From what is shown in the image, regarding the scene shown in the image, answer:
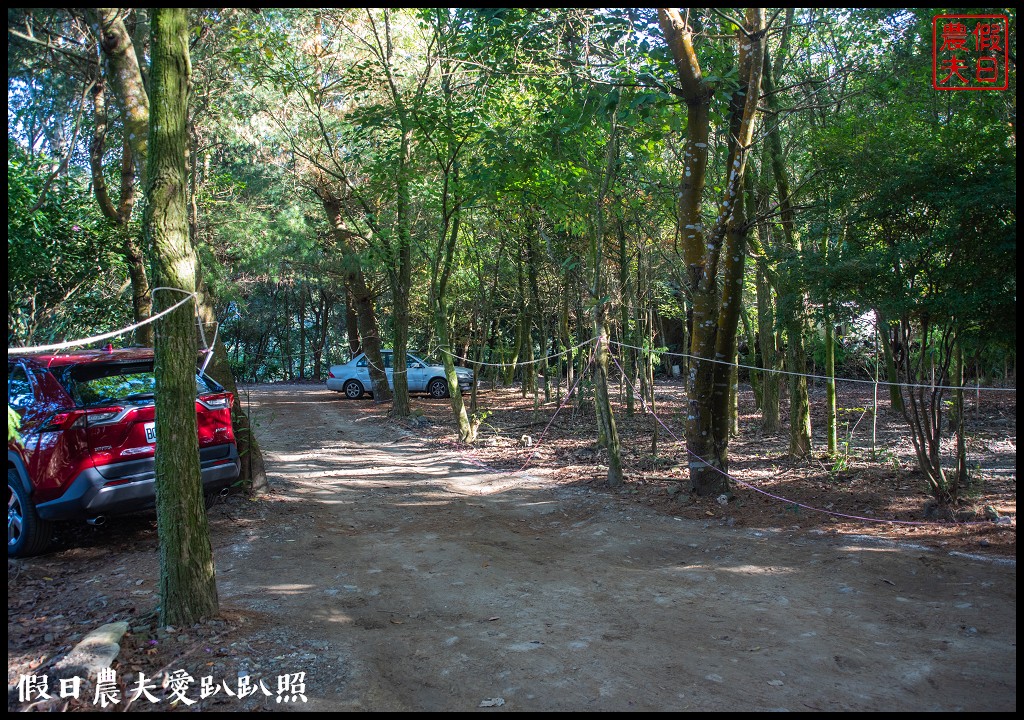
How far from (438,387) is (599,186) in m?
12.9

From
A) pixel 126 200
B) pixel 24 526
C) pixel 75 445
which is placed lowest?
pixel 24 526

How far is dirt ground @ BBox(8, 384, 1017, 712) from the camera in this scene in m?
3.34

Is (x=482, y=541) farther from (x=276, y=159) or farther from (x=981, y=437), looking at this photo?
(x=276, y=159)

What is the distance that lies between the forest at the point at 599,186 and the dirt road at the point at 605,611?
55.7 inches

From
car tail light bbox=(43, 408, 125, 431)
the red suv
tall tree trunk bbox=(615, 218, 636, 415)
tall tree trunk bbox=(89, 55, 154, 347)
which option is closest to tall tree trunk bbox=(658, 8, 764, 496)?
tall tree trunk bbox=(615, 218, 636, 415)

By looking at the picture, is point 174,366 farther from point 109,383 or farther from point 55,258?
point 55,258

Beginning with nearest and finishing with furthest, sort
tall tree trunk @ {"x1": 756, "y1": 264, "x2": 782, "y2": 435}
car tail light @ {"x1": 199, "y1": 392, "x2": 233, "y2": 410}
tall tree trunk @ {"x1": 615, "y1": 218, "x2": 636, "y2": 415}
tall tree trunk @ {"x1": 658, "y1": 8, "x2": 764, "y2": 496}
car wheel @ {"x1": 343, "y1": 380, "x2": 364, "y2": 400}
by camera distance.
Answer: car tail light @ {"x1": 199, "y1": 392, "x2": 233, "y2": 410} → tall tree trunk @ {"x1": 658, "y1": 8, "x2": 764, "y2": 496} → tall tree trunk @ {"x1": 756, "y1": 264, "x2": 782, "y2": 435} → tall tree trunk @ {"x1": 615, "y1": 218, "x2": 636, "y2": 415} → car wheel @ {"x1": 343, "y1": 380, "x2": 364, "y2": 400}

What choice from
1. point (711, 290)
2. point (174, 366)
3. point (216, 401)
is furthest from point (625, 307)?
point (174, 366)

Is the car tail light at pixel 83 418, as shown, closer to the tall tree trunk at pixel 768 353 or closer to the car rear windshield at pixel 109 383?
the car rear windshield at pixel 109 383

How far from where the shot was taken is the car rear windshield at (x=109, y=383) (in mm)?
5427

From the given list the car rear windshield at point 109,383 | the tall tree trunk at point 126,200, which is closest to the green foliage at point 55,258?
the tall tree trunk at point 126,200

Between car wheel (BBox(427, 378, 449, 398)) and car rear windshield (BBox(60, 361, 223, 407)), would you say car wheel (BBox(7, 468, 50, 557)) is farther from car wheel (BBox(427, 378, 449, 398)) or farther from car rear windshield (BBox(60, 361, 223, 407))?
car wheel (BBox(427, 378, 449, 398))

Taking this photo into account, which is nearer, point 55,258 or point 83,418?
point 83,418

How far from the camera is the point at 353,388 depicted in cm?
2131
